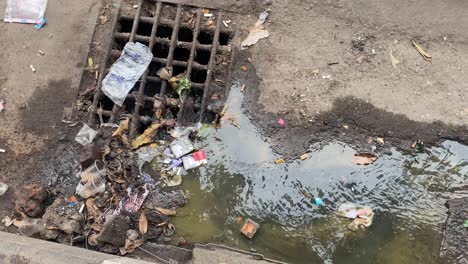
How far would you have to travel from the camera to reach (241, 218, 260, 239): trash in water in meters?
3.39

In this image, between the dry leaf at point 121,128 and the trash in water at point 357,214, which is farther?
the dry leaf at point 121,128

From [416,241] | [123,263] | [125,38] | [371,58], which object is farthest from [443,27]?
[123,263]

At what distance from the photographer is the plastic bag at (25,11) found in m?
3.95

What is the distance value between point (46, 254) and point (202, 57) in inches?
83.9

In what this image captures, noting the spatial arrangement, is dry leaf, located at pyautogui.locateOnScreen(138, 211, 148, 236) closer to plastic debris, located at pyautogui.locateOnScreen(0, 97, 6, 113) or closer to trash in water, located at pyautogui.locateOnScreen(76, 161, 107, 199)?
trash in water, located at pyautogui.locateOnScreen(76, 161, 107, 199)

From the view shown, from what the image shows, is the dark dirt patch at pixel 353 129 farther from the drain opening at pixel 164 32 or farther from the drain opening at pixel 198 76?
the drain opening at pixel 164 32

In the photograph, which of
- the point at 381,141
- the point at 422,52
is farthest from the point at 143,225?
the point at 422,52

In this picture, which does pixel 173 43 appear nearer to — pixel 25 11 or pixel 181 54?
pixel 181 54

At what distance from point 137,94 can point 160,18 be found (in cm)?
75

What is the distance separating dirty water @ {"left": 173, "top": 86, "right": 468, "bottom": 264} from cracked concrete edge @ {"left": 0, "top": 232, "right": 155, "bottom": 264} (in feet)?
2.10

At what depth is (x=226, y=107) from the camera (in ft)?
12.1

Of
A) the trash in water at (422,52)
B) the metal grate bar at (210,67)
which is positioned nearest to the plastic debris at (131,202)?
the metal grate bar at (210,67)

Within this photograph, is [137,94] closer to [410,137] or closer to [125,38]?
[125,38]

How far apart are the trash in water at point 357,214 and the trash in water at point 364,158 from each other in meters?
0.35
